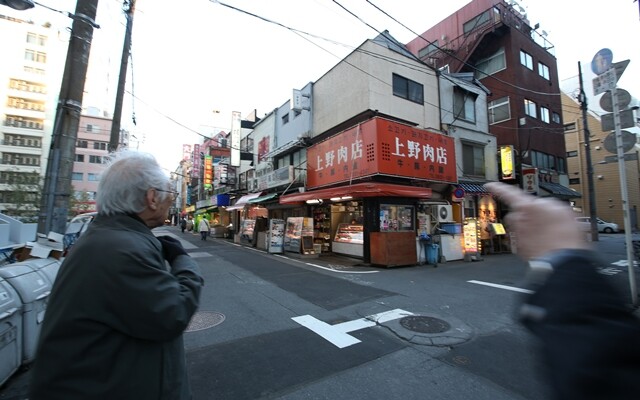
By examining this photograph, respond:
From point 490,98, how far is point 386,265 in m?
16.0

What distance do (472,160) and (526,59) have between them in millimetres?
10363

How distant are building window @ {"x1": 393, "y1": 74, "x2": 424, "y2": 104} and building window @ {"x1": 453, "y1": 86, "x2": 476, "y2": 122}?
265 cm

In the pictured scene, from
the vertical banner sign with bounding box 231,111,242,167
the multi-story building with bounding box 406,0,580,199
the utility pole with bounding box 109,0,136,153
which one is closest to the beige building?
the multi-story building with bounding box 406,0,580,199

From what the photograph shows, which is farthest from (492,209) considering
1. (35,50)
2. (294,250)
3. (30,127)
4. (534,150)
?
(35,50)

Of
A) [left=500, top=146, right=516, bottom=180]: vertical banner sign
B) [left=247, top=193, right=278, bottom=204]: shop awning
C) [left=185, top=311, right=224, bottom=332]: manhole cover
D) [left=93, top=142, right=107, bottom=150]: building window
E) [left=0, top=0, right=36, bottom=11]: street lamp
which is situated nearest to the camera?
[left=0, top=0, right=36, bottom=11]: street lamp

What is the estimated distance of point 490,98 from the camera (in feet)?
67.0

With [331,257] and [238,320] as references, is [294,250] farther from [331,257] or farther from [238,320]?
[238,320]

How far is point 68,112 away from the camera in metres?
4.23

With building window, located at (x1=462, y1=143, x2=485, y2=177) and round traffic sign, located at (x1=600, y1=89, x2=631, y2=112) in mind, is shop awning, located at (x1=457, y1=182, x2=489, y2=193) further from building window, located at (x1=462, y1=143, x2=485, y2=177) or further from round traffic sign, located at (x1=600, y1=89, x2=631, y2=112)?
round traffic sign, located at (x1=600, y1=89, x2=631, y2=112)

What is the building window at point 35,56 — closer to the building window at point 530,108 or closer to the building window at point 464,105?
the building window at point 464,105

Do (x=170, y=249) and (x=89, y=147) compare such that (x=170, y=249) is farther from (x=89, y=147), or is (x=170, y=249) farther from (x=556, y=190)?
(x=89, y=147)

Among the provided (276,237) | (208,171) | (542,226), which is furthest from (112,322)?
(208,171)

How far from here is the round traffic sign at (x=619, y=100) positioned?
6617 millimetres

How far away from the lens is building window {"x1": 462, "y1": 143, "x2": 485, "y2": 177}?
16.3 metres
